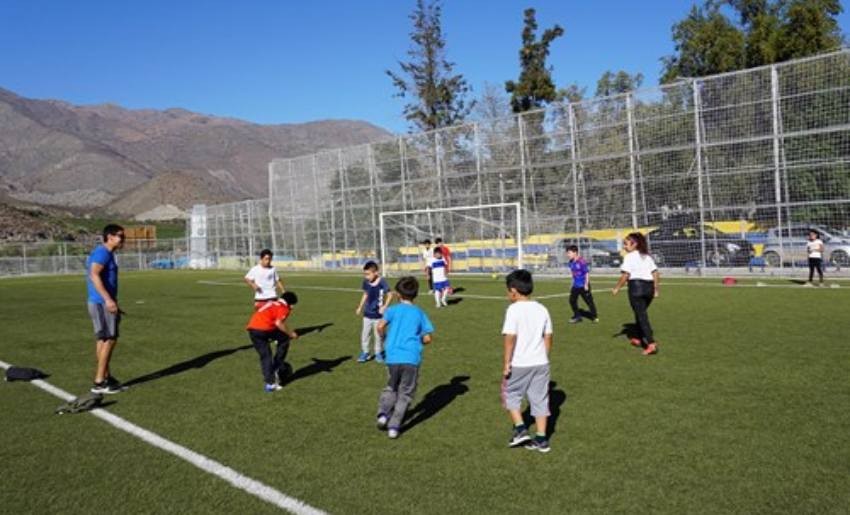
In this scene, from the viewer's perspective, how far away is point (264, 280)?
34.5 ft

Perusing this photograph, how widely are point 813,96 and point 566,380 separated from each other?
21.8 metres

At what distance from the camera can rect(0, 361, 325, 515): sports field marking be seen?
4.98 meters

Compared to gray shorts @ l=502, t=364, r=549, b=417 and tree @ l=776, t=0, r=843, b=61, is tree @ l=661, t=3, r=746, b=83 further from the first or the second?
gray shorts @ l=502, t=364, r=549, b=417

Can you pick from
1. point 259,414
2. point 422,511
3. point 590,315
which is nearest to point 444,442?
point 422,511

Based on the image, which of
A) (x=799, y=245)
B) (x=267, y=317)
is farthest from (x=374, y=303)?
(x=799, y=245)

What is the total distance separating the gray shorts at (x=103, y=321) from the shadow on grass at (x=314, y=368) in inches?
85.1

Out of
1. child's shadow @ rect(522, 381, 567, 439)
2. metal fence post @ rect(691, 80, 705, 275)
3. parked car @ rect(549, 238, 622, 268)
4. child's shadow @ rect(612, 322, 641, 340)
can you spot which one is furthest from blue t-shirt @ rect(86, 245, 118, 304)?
metal fence post @ rect(691, 80, 705, 275)

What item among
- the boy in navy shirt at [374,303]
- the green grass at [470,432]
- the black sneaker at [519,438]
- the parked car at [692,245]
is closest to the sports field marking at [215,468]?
the green grass at [470,432]

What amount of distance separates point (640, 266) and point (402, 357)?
5.49m

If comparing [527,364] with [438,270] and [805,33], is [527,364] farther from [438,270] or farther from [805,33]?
[805,33]

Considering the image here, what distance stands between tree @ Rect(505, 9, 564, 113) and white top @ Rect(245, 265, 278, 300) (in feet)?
142

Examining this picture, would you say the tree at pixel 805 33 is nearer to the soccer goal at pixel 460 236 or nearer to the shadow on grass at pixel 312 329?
the soccer goal at pixel 460 236

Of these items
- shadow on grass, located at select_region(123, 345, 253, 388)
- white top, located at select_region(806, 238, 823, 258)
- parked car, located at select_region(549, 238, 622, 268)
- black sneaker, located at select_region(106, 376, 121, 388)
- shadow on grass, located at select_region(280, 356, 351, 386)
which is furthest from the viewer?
parked car, located at select_region(549, 238, 622, 268)

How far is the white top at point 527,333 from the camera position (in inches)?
240
